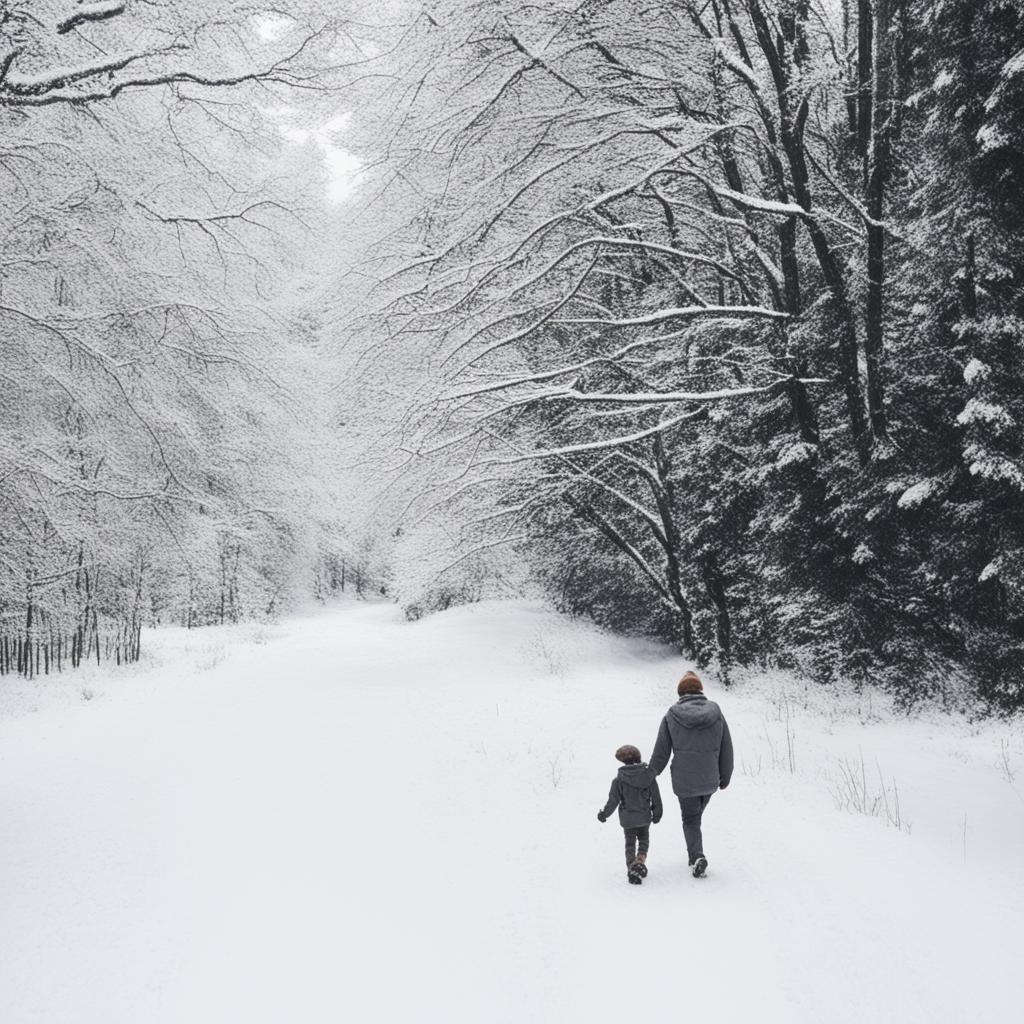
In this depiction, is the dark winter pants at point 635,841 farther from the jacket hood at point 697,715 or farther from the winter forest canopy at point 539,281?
the winter forest canopy at point 539,281

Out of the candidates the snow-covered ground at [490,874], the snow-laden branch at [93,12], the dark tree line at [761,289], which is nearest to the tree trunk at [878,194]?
the dark tree line at [761,289]

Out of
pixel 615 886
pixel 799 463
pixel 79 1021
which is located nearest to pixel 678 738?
pixel 615 886

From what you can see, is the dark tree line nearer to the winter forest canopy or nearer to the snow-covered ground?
the winter forest canopy

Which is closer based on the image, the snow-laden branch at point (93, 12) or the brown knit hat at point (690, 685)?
the brown knit hat at point (690, 685)

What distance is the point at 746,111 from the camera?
8.51m

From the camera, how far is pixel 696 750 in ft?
16.1

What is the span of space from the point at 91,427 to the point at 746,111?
875 centimetres

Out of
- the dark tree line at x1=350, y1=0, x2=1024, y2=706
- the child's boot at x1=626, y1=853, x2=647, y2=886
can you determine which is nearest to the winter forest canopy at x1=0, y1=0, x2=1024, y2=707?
the dark tree line at x1=350, y1=0, x2=1024, y2=706

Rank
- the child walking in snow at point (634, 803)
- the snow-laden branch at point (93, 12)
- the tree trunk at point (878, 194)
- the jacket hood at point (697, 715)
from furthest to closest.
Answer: the tree trunk at point (878, 194) < the snow-laden branch at point (93, 12) < the jacket hood at point (697, 715) < the child walking in snow at point (634, 803)

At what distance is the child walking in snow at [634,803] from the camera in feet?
15.8

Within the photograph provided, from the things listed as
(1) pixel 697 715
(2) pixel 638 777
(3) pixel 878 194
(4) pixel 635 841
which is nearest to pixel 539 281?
(3) pixel 878 194

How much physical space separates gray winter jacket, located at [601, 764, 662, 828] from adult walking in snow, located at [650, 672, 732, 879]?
11 centimetres

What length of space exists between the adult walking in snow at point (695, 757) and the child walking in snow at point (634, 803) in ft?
0.41

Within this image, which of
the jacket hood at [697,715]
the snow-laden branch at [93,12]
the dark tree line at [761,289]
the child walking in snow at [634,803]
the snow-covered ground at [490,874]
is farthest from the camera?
the dark tree line at [761,289]
